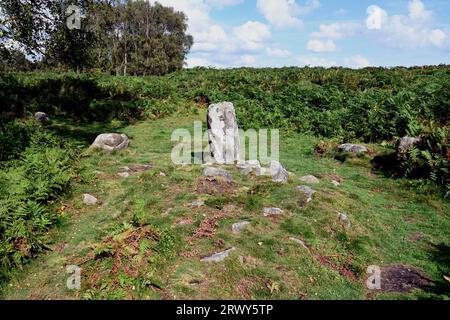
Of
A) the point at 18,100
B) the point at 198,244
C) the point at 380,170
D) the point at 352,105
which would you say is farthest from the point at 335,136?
the point at 18,100

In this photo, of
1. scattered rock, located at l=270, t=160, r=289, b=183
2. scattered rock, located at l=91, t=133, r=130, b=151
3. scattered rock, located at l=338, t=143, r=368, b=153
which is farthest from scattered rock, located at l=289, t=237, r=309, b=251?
scattered rock, located at l=91, t=133, r=130, b=151

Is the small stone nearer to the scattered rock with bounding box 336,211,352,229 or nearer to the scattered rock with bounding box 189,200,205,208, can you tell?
the scattered rock with bounding box 189,200,205,208

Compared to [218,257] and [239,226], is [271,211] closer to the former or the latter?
[239,226]

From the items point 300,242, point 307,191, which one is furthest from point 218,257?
point 307,191

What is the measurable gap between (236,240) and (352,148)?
10.5 metres

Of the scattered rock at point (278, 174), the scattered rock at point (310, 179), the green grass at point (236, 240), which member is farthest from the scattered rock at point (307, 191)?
the scattered rock at point (310, 179)

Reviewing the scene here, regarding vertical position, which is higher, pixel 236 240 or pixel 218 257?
pixel 236 240

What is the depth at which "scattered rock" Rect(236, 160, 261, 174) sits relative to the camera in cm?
1284

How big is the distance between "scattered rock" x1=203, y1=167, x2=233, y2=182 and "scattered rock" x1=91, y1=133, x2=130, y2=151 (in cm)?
546

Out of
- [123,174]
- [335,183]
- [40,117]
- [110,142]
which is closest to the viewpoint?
[123,174]

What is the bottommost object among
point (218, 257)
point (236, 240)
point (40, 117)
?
point (218, 257)

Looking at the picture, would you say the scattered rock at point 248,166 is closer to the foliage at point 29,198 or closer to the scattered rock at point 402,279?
the scattered rock at point 402,279

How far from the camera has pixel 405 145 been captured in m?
15.0

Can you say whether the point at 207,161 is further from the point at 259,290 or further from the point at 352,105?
the point at 352,105
